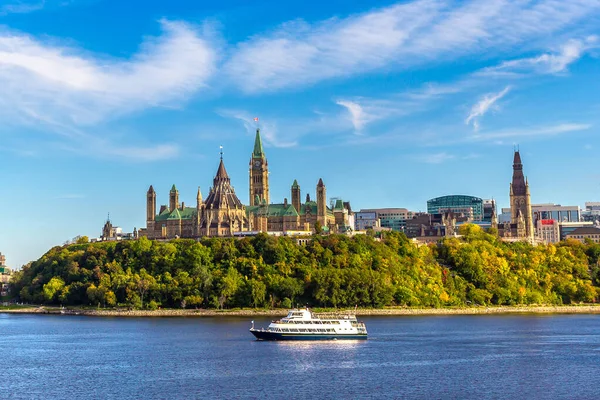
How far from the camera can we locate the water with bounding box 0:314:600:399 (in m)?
67.6

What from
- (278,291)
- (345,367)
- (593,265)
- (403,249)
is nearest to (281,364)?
(345,367)

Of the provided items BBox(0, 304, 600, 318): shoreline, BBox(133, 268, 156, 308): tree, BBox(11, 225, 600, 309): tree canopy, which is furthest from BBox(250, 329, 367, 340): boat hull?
BBox(133, 268, 156, 308): tree

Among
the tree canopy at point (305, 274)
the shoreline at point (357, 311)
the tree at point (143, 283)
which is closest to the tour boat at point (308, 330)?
the shoreline at point (357, 311)

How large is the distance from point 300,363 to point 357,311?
229 feet

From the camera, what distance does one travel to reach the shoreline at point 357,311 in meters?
151

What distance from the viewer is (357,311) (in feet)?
497

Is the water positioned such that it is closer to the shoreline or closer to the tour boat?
the tour boat

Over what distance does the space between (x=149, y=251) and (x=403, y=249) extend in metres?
56.7

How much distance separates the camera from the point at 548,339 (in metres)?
105

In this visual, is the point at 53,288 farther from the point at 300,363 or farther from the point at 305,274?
the point at 300,363

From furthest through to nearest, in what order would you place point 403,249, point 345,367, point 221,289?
point 403,249, point 221,289, point 345,367

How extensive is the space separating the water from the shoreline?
25.2m

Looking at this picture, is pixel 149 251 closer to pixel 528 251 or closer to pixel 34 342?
pixel 34 342

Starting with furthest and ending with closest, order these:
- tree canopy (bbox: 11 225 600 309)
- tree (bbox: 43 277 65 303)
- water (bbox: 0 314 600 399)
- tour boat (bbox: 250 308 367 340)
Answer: tree (bbox: 43 277 65 303) < tree canopy (bbox: 11 225 600 309) < tour boat (bbox: 250 308 367 340) < water (bbox: 0 314 600 399)
